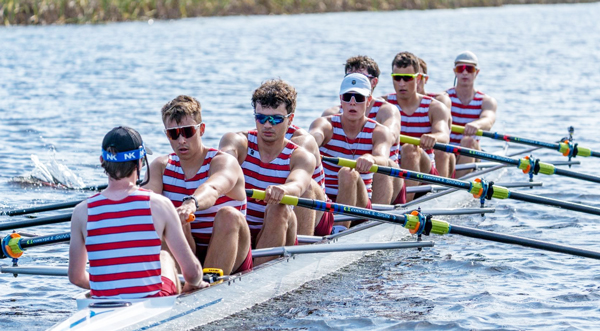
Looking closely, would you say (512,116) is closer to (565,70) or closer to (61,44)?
(565,70)

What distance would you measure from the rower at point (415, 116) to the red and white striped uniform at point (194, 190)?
12.5 feet

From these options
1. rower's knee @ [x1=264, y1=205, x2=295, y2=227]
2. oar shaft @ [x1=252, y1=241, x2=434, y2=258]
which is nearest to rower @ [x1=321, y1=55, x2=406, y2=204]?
oar shaft @ [x1=252, y1=241, x2=434, y2=258]

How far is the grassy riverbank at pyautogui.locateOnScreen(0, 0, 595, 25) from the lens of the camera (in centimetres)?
2998

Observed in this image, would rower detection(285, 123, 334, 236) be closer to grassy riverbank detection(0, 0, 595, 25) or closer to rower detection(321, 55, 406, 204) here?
rower detection(321, 55, 406, 204)

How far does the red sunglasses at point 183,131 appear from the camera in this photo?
6.34 m

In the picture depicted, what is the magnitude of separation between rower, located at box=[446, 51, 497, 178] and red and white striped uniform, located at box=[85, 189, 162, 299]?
7265 millimetres

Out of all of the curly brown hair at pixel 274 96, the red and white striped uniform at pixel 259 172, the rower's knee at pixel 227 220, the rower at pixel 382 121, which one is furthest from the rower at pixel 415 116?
the rower's knee at pixel 227 220

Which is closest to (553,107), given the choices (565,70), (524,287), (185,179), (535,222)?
(565,70)

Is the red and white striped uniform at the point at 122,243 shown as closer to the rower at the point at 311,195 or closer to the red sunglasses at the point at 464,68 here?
the rower at the point at 311,195

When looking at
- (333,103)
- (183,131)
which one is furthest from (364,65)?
(333,103)

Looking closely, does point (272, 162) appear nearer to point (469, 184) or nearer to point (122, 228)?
point (469, 184)

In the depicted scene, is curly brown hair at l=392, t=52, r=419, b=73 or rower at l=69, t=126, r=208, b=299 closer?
rower at l=69, t=126, r=208, b=299

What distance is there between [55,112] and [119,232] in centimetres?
1297

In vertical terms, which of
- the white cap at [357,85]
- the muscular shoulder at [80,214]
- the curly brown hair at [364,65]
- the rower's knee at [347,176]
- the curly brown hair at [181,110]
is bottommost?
the rower's knee at [347,176]
